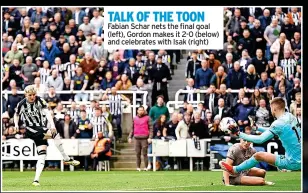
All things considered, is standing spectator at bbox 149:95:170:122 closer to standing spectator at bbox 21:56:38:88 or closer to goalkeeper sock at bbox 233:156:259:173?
standing spectator at bbox 21:56:38:88

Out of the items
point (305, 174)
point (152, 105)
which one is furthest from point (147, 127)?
point (305, 174)

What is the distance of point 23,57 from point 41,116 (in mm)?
6995

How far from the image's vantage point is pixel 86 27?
29.3m

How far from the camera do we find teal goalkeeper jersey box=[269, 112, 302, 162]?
69.5ft

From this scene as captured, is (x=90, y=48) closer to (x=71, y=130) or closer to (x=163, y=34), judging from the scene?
(x=71, y=130)

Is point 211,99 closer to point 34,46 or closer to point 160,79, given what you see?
point 160,79

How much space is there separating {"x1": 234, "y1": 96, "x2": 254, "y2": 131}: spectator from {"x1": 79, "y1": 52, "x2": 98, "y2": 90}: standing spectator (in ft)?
13.1

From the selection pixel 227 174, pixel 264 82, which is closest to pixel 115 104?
pixel 264 82

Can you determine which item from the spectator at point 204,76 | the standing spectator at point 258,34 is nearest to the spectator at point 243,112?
the spectator at point 204,76

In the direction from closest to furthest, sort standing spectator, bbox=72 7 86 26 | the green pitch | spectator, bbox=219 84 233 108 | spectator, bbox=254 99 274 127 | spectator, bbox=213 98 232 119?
the green pitch, spectator, bbox=254 99 274 127, spectator, bbox=213 98 232 119, spectator, bbox=219 84 233 108, standing spectator, bbox=72 7 86 26

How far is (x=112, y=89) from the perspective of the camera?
28.6 meters

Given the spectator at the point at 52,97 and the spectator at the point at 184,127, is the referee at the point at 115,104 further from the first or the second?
the spectator at the point at 184,127

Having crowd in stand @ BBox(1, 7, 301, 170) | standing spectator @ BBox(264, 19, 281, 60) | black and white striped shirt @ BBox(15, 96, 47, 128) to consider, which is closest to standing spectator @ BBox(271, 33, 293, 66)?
crowd in stand @ BBox(1, 7, 301, 170)

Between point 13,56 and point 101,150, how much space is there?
139 inches
